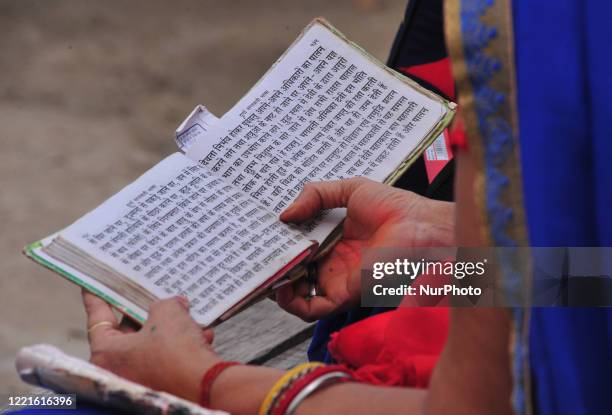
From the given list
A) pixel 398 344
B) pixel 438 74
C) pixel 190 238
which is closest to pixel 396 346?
pixel 398 344

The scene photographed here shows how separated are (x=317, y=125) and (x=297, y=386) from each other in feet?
1.70

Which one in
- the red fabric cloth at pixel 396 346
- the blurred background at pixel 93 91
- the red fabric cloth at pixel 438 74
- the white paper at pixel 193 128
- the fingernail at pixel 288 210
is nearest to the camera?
the red fabric cloth at pixel 396 346

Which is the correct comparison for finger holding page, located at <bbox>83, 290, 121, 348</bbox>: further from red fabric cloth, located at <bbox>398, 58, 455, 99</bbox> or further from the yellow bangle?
red fabric cloth, located at <bbox>398, 58, 455, 99</bbox>

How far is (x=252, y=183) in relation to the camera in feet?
4.40

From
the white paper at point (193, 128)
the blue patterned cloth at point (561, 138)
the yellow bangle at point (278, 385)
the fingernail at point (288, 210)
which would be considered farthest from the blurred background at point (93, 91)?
the blue patterned cloth at point (561, 138)

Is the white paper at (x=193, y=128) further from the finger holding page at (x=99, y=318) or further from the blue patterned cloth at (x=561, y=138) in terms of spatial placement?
the blue patterned cloth at (x=561, y=138)

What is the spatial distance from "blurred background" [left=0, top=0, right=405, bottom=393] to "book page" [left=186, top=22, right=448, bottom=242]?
0.92 meters

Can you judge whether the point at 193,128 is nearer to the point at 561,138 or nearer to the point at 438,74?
the point at 438,74

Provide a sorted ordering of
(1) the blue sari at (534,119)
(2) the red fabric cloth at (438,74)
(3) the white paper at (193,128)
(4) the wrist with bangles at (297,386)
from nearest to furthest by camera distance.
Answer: (1) the blue sari at (534,119) < (4) the wrist with bangles at (297,386) < (3) the white paper at (193,128) < (2) the red fabric cloth at (438,74)

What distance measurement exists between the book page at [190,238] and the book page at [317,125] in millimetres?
47

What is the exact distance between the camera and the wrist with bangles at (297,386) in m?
0.99

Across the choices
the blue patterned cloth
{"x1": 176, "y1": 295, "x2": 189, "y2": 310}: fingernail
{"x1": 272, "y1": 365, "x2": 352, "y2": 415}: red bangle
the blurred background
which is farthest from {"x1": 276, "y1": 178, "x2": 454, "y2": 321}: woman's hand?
the blurred background

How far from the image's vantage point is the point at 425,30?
1740 mm

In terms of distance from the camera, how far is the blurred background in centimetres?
226
